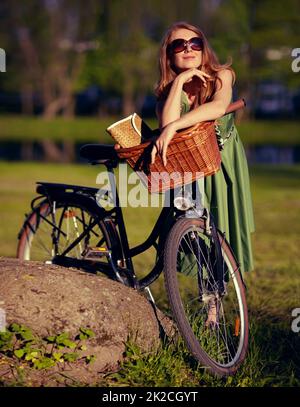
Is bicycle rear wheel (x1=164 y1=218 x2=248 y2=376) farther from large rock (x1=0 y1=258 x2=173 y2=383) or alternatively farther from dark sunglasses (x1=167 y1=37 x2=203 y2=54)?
dark sunglasses (x1=167 y1=37 x2=203 y2=54)

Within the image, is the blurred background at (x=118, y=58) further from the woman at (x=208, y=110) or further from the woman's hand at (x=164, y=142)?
the woman's hand at (x=164, y=142)

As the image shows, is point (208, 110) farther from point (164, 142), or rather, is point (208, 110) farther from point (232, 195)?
point (232, 195)

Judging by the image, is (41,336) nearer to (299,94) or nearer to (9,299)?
(9,299)

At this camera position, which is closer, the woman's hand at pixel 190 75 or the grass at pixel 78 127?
the woman's hand at pixel 190 75

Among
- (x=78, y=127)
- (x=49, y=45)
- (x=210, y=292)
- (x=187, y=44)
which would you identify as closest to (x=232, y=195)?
(x=210, y=292)

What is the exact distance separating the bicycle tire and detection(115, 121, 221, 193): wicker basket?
64 cm

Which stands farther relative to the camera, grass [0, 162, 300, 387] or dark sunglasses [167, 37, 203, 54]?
dark sunglasses [167, 37, 203, 54]

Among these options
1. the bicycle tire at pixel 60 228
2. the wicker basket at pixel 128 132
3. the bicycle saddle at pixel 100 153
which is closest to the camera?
the wicker basket at pixel 128 132

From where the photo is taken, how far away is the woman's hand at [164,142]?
4504 millimetres

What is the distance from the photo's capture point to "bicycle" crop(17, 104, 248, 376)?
4.66 metres

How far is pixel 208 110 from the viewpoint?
4.67 m

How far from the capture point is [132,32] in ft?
250
